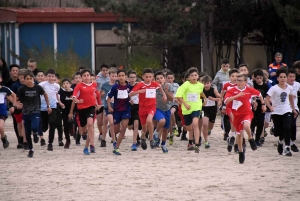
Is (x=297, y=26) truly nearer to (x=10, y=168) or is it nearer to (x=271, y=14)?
(x=271, y=14)

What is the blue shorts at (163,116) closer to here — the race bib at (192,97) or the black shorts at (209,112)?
the black shorts at (209,112)

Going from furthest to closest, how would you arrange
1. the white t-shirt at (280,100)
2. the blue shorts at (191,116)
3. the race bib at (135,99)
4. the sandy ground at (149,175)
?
the race bib at (135,99) < the blue shorts at (191,116) < the white t-shirt at (280,100) < the sandy ground at (149,175)

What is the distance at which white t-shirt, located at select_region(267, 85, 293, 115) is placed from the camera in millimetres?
16281

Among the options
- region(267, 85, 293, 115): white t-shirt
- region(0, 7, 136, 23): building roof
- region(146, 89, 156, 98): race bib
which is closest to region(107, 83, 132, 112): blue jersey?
region(146, 89, 156, 98): race bib

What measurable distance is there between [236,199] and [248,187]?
1.09 meters

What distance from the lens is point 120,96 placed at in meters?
17.6

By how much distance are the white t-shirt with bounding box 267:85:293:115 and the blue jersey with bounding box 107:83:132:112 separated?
2.87 m

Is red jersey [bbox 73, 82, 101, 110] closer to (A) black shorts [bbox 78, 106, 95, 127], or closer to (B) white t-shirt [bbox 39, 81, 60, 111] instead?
(A) black shorts [bbox 78, 106, 95, 127]

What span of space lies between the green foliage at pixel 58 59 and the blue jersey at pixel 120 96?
14.1m

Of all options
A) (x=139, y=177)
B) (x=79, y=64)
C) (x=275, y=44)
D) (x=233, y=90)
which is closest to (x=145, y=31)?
(x=79, y=64)

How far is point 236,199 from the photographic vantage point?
10.8 meters

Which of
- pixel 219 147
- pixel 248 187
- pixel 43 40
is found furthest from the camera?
pixel 43 40

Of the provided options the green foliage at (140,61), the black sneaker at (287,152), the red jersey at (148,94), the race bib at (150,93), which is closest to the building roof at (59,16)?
the green foliage at (140,61)

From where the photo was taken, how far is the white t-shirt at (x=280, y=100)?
53.4 ft
